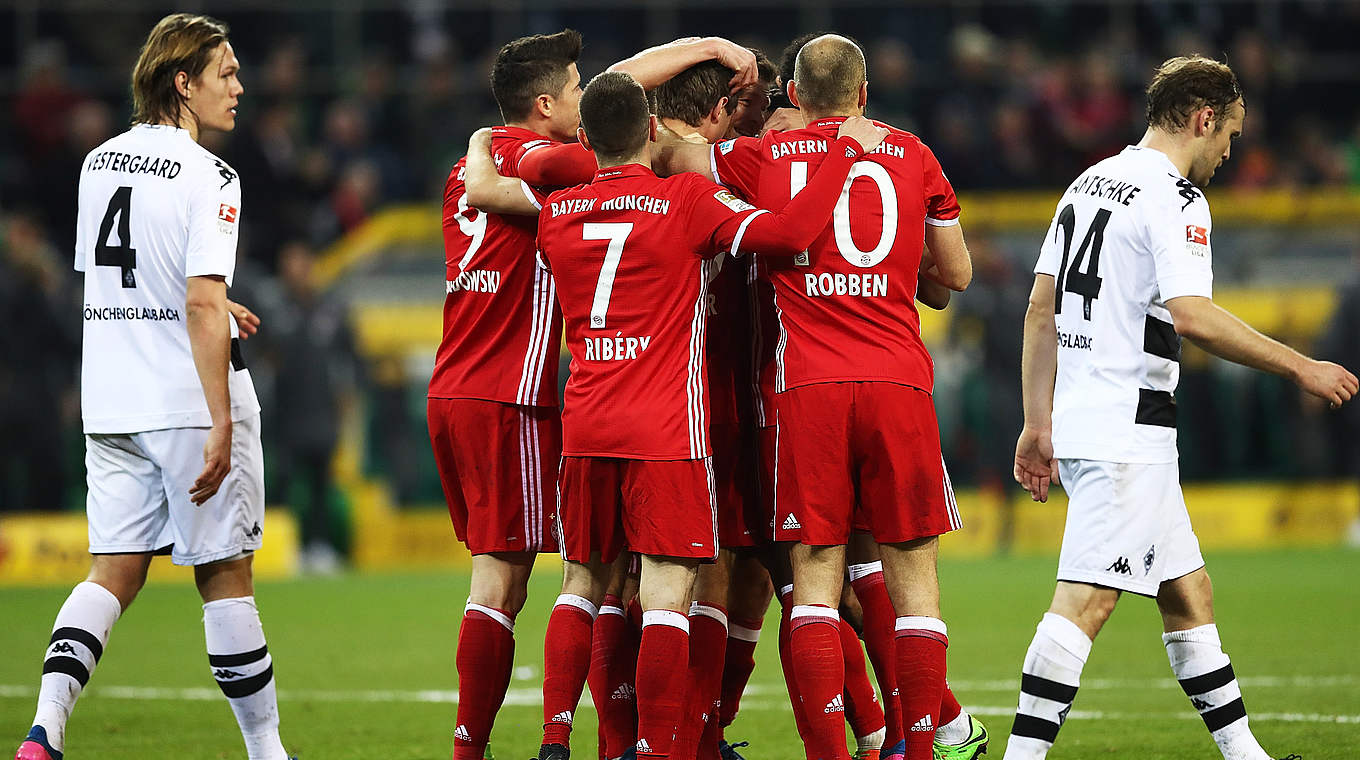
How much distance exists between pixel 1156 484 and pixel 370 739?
3552 millimetres

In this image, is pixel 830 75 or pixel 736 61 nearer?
pixel 830 75

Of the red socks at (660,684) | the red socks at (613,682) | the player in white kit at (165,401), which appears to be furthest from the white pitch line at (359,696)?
the red socks at (660,684)

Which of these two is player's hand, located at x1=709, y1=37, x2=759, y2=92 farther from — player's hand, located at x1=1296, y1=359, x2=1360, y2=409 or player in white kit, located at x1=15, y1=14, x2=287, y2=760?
player's hand, located at x1=1296, y1=359, x2=1360, y2=409

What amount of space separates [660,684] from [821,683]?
1.77 ft

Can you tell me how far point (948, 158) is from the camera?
18.9 meters

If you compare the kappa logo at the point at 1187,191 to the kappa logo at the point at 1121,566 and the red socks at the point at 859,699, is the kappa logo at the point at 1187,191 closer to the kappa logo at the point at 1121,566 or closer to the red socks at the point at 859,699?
the kappa logo at the point at 1121,566

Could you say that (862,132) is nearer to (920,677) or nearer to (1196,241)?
(1196,241)

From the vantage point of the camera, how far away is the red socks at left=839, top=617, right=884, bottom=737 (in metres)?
6.04

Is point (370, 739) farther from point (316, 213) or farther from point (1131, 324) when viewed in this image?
point (316, 213)

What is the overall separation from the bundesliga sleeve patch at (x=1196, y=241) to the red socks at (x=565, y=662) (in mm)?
2409

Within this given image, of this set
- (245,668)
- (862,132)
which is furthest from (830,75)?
(245,668)

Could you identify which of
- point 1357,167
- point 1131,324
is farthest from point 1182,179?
point 1357,167

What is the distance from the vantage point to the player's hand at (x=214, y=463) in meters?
5.66

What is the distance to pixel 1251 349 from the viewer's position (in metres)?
5.19
